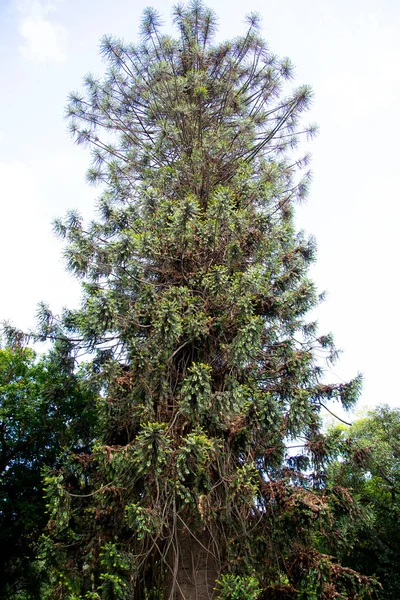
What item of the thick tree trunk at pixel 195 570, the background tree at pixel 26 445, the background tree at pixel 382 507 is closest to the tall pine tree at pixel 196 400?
the thick tree trunk at pixel 195 570

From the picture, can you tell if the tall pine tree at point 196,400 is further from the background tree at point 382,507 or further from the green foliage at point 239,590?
the background tree at point 382,507

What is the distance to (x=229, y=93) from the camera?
11.1 meters

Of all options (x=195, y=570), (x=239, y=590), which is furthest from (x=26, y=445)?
(x=239, y=590)

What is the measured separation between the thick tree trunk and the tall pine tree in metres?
0.02

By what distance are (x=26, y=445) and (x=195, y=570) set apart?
733 cm

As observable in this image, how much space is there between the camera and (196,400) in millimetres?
5637

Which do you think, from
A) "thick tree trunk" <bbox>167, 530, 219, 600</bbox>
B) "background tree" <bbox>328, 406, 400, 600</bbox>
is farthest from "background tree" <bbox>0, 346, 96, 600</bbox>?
"background tree" <bbox>328, 406, 400, 600</bbox>

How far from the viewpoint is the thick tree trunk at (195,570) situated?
568 centimetres

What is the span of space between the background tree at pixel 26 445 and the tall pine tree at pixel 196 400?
11.6 feet

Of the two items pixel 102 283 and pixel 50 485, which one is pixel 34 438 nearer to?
pixel 102 283

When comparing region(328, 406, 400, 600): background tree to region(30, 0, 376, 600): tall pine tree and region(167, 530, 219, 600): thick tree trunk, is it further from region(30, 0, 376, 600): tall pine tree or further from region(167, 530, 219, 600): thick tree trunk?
region(167, 530, 219, 600): thick tree trunk

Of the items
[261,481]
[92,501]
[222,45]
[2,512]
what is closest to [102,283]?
[92,501]

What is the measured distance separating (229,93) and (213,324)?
7.11 metres

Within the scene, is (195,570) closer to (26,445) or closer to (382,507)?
(26,445)
